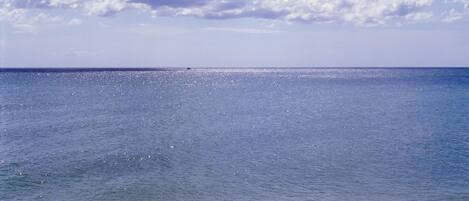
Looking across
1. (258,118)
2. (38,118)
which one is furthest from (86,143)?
(258,118)

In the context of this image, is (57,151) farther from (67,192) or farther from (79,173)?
(67,192)

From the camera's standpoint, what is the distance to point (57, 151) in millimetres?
44094

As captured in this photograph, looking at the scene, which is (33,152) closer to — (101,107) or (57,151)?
(57,151)

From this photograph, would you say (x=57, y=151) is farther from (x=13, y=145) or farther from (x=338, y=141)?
(x=338, y=141)

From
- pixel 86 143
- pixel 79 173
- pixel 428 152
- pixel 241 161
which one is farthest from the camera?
pixel 86 143

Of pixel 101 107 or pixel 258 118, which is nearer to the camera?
pixel 258 118

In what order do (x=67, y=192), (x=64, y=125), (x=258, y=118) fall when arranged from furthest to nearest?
(x=258, y=118), (x=64, y=125), (x=67, y=192)

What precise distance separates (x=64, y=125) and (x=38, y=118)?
796 centimetres

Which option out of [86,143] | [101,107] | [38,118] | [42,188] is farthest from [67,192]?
[101,107]

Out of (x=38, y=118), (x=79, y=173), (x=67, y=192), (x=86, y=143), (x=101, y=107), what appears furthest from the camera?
(x=101, y=107)

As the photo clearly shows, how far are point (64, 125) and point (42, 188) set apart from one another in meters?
27.8

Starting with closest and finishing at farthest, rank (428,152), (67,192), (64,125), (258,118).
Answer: (67,192), (428,152), (64,125), (258,118)

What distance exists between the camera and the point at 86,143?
Answer: 47875 mm

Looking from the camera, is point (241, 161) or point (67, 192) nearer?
point (67, 192)
